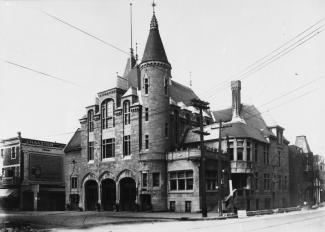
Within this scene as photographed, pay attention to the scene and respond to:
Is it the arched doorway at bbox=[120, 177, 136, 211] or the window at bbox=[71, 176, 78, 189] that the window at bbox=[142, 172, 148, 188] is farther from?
the window at bbox=[71, 176, 78, 189]

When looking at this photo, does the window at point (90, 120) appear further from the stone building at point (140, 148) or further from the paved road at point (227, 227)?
the paved road at point (227, 227)

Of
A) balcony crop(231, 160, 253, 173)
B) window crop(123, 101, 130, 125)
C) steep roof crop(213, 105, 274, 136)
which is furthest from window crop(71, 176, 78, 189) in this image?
steep roof crop(213, 105, 274, 136)

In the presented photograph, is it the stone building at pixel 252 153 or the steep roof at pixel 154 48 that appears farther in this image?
the stone building at pixel 252 153

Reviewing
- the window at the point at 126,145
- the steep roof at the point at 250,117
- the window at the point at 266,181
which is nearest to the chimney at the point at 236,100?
the steep roof at the point at 250,117

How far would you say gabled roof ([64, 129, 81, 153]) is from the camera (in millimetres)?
51062

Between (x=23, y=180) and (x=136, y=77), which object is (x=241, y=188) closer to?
(x=136, y=77)

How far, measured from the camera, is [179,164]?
39.8 metres

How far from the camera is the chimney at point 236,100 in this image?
4875 centimetres

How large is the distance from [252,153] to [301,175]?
2308cm

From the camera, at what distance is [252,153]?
44719mm

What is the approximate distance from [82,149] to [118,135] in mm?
7174

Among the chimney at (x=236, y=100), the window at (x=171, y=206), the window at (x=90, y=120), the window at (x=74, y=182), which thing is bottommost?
the window at (x=171, y=206)

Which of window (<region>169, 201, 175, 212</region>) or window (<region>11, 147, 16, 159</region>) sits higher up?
window (<region>11, 147, 16, 159</region>)

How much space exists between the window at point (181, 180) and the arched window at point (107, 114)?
10.6 metres
